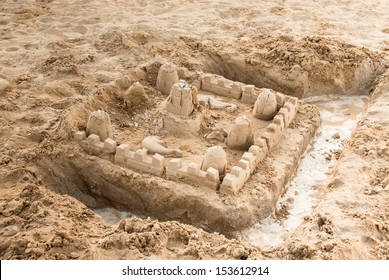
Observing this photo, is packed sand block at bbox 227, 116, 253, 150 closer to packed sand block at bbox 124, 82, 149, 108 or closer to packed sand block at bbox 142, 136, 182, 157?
packed sand block at bbox 142, 136, 182, 157

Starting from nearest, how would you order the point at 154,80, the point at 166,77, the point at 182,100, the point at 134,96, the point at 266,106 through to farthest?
the point at 182,100 < the point at 266,106 < the point at 134,96 < the point at 166,77 < the point at 154,80

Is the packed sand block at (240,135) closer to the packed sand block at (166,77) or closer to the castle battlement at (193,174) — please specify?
the castle battlement at (193,174)

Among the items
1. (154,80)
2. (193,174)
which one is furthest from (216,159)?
(154,80)

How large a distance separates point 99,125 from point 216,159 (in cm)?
128

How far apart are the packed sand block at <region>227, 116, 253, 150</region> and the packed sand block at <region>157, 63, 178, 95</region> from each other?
1234 mm

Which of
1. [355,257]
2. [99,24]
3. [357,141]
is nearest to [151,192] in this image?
[355,257]

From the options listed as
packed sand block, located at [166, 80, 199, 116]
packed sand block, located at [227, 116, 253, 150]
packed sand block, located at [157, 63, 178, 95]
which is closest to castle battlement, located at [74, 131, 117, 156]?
packed sand block, located at [166, 80, 199, 116]

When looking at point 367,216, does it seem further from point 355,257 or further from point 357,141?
point 357,141

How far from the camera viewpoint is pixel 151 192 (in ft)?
14.4

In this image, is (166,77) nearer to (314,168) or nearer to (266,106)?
(266,106)

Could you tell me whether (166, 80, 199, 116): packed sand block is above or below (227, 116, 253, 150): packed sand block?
above

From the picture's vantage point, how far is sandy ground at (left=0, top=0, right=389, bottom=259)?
3.62 m

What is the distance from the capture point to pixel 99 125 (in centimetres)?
474

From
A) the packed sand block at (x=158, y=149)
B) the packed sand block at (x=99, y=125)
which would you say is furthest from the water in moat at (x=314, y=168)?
the packed sand block at (x=99, y=125)
